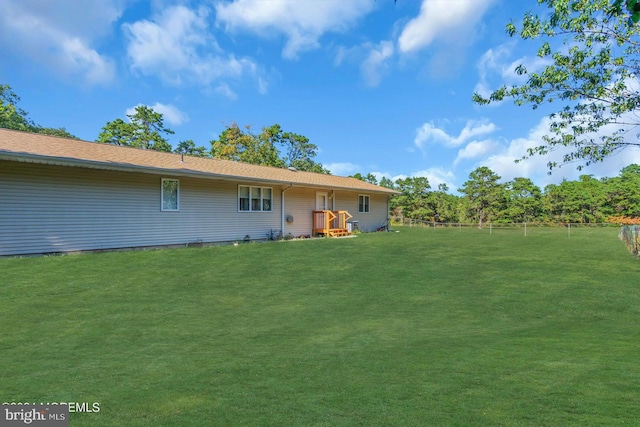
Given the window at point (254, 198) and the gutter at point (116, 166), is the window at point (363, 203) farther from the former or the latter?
the gutter at point (116, 166)

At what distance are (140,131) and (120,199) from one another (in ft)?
97.9

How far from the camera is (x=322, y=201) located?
837 inches

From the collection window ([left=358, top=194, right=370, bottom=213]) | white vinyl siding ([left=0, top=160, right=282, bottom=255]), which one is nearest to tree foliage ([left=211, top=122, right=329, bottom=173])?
window ([left=358, top=194, right=370, bottom=213])

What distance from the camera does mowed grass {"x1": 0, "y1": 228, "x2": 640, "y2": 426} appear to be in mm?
2910

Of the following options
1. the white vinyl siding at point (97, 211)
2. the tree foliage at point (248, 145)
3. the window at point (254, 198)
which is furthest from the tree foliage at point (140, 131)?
the white vinyl siding at point (97, 211)

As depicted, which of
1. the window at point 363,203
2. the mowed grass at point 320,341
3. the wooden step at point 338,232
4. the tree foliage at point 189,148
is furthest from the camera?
the tree foliage at point 189,148

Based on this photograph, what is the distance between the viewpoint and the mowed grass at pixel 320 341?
291 centimetres

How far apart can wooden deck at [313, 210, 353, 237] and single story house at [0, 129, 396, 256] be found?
1.49 meters

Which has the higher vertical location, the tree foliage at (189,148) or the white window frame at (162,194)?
the tree foliage at (189,148)

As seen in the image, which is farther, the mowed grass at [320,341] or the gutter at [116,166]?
the gutter at [116,166]

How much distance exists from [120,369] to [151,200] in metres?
10.4

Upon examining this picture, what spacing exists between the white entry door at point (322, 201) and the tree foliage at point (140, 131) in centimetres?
2255

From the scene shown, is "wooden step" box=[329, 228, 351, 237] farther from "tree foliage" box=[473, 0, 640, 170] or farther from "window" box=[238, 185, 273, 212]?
"tree foliage" box=[473, 0, 640, 170]

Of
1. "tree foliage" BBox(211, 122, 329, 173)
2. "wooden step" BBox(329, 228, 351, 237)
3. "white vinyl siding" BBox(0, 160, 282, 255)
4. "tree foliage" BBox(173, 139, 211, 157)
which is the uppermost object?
"tree foliage" BBox(173, 139, 211, 157)
